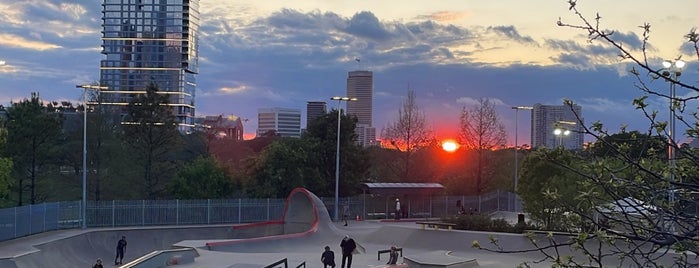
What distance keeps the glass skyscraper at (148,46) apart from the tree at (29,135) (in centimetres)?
10849

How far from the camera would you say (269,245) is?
29.9 m

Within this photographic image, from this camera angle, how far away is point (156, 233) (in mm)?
33438

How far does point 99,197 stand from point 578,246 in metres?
38.6

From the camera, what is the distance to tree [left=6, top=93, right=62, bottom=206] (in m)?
34.5

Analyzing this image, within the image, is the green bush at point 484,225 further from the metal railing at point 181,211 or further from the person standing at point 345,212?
the metal railing at point 181,211

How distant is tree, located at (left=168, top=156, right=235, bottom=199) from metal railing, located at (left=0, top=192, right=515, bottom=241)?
3.05 metres

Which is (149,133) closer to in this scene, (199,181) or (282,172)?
(199,181)

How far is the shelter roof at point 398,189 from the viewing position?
41531 mm

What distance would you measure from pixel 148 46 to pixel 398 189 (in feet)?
379

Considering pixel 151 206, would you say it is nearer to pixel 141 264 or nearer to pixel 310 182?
pixel 310 182

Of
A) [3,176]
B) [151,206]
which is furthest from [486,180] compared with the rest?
[3,176]

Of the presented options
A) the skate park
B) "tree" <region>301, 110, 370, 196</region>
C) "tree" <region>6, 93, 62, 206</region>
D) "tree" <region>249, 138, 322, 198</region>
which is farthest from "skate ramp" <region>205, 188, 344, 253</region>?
"tree" <region>6, 93, 62, 206</region>

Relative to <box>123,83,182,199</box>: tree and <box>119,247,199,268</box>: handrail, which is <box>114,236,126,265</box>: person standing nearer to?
<box>119,247,199,268</box>: handrail

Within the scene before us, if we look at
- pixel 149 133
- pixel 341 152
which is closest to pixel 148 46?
pixel 341 152
